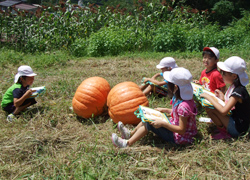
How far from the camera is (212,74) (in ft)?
12.7

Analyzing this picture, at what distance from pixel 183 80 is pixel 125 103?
1184 millimetres

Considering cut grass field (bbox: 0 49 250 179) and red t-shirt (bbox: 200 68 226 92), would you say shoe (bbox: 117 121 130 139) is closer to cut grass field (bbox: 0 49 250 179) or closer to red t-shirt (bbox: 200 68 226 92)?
cut grass field (bbox: 0 49 250 179)

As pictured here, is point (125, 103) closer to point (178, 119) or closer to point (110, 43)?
point (178, 119)

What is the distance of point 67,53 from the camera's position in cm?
848

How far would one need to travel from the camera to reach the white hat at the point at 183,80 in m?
2.67

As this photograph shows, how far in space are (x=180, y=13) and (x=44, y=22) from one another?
6.44 m

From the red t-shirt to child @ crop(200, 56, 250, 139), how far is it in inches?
27.1

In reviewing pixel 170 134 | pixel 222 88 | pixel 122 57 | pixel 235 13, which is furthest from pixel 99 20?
pixel 235 13

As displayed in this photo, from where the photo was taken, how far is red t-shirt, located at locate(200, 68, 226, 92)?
376cm

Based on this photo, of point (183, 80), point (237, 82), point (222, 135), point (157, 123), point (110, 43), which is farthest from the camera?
point (110, 43)

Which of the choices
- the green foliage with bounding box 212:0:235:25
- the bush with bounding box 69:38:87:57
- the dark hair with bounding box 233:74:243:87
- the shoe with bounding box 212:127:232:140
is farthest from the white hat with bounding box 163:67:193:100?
the green foliage with bounding box 212:0:235:25

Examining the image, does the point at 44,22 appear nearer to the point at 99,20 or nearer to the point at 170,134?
the point at 99,20

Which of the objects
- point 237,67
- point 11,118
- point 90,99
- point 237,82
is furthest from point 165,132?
point 11,118

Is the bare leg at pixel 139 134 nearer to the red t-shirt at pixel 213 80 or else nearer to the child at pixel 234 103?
the child at pixel 234 103
